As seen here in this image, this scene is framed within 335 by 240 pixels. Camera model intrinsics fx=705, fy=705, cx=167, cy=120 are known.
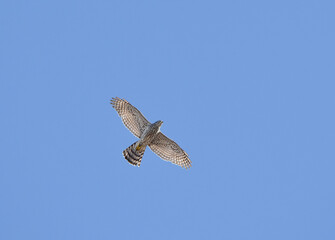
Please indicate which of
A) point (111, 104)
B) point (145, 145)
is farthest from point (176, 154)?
point (111, 104)

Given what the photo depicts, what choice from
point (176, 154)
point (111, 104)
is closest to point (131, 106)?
point (111, 104)

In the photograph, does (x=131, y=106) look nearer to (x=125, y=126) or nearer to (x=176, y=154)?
(x=125, y=126)

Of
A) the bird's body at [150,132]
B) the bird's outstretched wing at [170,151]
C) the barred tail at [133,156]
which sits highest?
the bird's outstretched wing at [170,151]

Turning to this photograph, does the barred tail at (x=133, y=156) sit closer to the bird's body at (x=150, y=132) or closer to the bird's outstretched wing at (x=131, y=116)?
the bird's body at (x=150, y=132)

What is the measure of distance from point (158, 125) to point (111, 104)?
2.28m

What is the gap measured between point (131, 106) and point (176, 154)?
304 centimetres

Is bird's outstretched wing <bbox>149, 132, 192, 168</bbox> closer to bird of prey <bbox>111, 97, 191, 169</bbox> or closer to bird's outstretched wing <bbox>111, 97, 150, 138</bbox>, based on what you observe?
bird of prey <bbox>111, 97, 191, 169</bbox>

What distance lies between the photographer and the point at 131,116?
30750mm

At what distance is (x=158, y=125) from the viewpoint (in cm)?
3025

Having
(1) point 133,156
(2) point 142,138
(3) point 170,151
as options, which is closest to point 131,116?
(2) point 142,138

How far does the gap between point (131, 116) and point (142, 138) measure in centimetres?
111

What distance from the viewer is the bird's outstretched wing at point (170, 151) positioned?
31.1 m

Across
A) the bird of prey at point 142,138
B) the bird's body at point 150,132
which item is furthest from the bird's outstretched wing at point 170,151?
the bird's body at point 150,132

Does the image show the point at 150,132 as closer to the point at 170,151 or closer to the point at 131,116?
the point at 131,116
